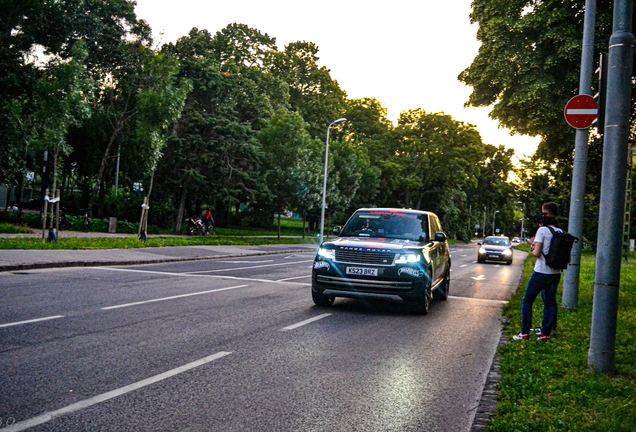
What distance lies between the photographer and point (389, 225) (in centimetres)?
1124

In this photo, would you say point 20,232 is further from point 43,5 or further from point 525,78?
point 525,78

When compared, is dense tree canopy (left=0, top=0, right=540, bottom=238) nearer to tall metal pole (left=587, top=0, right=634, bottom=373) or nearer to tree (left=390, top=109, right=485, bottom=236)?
tree (left=390, top=109, right=485, bottom=236)

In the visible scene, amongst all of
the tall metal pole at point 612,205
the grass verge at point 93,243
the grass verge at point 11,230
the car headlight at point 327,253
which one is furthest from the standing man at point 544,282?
the grass verge at point 11,230

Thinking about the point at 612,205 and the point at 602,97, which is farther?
the point at 602,97

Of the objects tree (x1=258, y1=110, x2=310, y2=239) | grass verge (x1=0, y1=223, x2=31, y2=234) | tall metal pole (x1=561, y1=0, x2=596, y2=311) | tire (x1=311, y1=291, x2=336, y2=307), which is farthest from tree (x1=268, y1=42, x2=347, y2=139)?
tire (x1=311, y1=291, x2=336, y2=307)

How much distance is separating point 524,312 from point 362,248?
9.74ft

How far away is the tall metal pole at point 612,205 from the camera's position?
18.9ft

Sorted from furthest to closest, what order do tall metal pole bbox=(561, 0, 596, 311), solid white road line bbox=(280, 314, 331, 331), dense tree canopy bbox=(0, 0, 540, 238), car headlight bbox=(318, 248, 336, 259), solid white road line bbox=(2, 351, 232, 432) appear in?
dense tree canopy bbox=(0, 0, 540, 238) → tall metal pole bbox=(561, 0, 596, 311) → car headlight bbox=(318, 248, 336, 259) → solid white road line bbox=(280, 314, 331, 331) → solid white road line bbox=(2, 351, 232, 432)

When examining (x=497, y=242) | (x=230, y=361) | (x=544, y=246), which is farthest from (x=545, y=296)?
(x=497, y=242)

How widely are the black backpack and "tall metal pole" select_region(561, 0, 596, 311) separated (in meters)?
2.90

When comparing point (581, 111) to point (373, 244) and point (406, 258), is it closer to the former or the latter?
point (406, 258)

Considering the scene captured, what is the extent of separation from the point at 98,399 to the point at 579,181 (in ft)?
29.4

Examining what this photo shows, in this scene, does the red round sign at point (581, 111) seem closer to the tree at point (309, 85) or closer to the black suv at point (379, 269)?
the black suv at point (379, 269)

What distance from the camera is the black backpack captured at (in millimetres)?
7516
